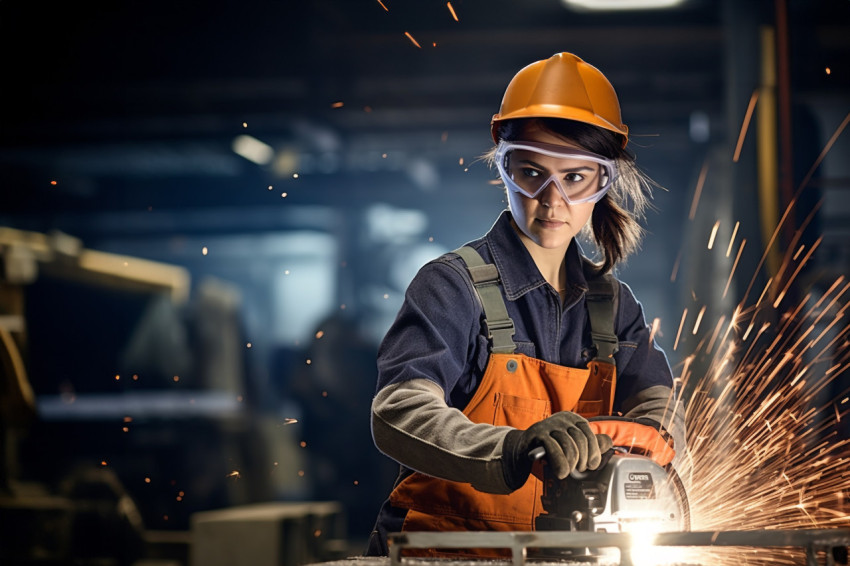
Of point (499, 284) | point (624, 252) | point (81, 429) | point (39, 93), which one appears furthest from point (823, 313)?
point (39, 93)

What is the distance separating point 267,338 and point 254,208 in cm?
110

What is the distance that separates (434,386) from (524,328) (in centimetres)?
31

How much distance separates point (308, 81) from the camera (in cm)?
606

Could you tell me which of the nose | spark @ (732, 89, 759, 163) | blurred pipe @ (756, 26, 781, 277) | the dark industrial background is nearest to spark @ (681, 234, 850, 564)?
blurred pipe @ (756, 26, 781, 277)

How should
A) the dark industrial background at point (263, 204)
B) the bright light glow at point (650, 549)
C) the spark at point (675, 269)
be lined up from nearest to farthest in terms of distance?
the bright light glow at point (650, 549) < the dark industrial background at point (263, 204) < the spark at point (675, 269)

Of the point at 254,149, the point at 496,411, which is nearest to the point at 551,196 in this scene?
the point at 496,411

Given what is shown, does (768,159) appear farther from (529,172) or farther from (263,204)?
(263,204)

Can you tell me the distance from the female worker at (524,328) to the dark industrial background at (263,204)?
3003 mm

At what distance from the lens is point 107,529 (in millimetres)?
5488

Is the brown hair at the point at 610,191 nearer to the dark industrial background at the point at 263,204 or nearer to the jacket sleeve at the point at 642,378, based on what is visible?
the jacket sleeve at the point at 642,378

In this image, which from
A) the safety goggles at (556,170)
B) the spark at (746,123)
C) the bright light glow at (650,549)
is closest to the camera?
the bright light glow at (650,549)

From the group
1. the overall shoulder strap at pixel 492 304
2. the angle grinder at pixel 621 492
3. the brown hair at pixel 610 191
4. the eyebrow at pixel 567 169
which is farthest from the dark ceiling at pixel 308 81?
the angle grinder at pixel 621 492

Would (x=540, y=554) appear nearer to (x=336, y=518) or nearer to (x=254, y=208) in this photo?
(x=336, y=518)

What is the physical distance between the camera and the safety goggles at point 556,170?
71.5 inches
